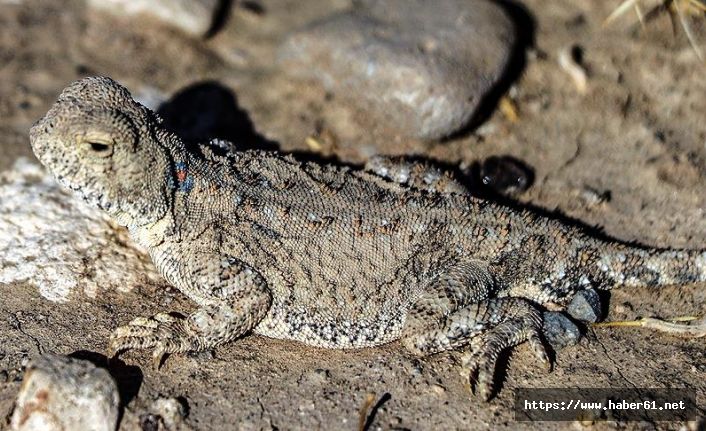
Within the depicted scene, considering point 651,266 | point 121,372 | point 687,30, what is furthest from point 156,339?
point 687,30

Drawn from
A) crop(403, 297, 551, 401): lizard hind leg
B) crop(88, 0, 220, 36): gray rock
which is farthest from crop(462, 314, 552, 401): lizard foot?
crop(88, 0, 220, 36): gray rock

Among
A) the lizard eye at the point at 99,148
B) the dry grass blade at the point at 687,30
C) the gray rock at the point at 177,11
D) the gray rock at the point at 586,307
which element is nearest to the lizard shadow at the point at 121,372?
the lizard eye at the point at 99,148

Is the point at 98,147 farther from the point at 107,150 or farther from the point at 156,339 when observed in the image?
the point at 156,339

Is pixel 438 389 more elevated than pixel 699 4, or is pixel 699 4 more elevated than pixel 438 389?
pixel 699 4

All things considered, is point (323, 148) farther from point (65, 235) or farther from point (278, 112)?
point (65, 235)

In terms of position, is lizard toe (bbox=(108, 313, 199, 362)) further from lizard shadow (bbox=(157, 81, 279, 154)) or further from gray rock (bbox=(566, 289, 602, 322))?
gray rock (bbox=(566, 289, 602, 322))

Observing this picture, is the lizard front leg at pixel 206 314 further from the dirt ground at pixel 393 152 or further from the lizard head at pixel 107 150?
the lizard head at pixel 107 150

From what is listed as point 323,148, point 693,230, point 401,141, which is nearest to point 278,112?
point 323,148
